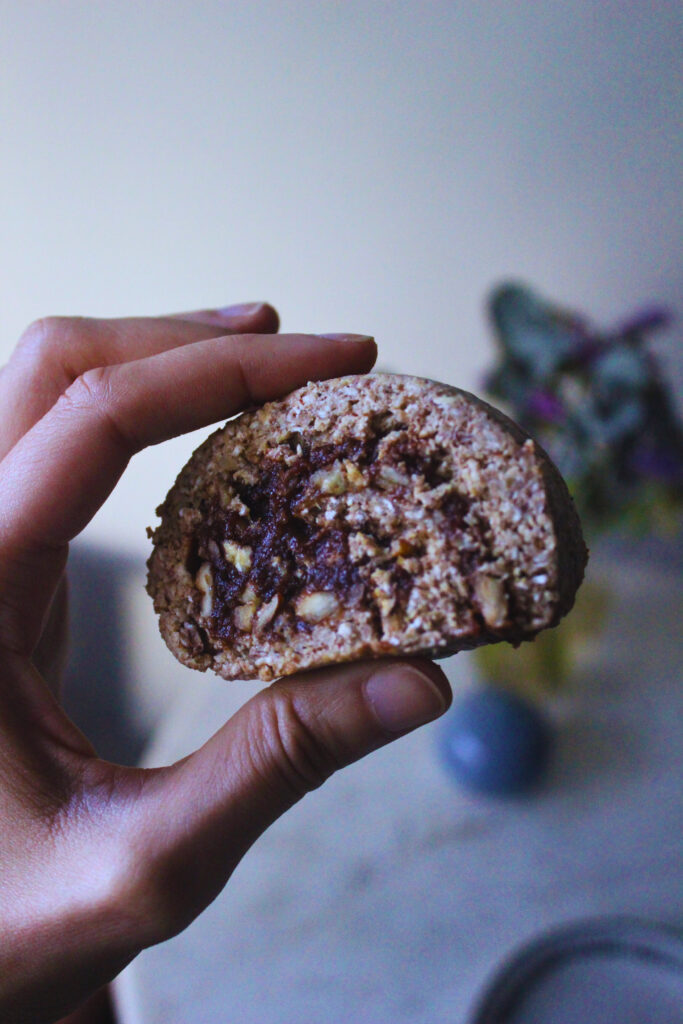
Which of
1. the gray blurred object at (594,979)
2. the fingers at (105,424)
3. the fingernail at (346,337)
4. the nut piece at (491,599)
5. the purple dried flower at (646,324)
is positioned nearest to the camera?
the nut piece at (491,599)

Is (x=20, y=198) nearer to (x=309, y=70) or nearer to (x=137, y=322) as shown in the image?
(x=309, y=70)

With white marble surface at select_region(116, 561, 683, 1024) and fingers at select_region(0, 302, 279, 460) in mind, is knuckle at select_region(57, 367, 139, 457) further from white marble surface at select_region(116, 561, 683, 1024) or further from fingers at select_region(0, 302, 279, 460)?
white marble surface at select_region(116, 561, 683, 1024)

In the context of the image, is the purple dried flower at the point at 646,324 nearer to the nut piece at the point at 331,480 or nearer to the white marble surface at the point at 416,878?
the white marble surface at the point at 416,878

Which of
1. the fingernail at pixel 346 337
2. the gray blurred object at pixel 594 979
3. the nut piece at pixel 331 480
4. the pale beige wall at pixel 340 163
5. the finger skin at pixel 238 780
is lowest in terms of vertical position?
the gray blurred object at pixel 594 979

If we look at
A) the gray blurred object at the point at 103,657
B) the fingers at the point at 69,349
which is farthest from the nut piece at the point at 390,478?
the gray blurred object at the point at 103,657

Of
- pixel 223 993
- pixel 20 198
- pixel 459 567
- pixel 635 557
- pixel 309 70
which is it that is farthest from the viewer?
pixel 635 557

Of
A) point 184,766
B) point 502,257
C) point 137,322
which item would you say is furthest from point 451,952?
point 502,257

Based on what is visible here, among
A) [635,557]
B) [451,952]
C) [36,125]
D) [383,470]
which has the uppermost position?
[36,125]

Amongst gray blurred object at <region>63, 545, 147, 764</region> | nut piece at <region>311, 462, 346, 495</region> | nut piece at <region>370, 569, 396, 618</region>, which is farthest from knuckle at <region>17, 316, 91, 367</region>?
gray blurred object at <region>63, 545, 147, 764</region>
